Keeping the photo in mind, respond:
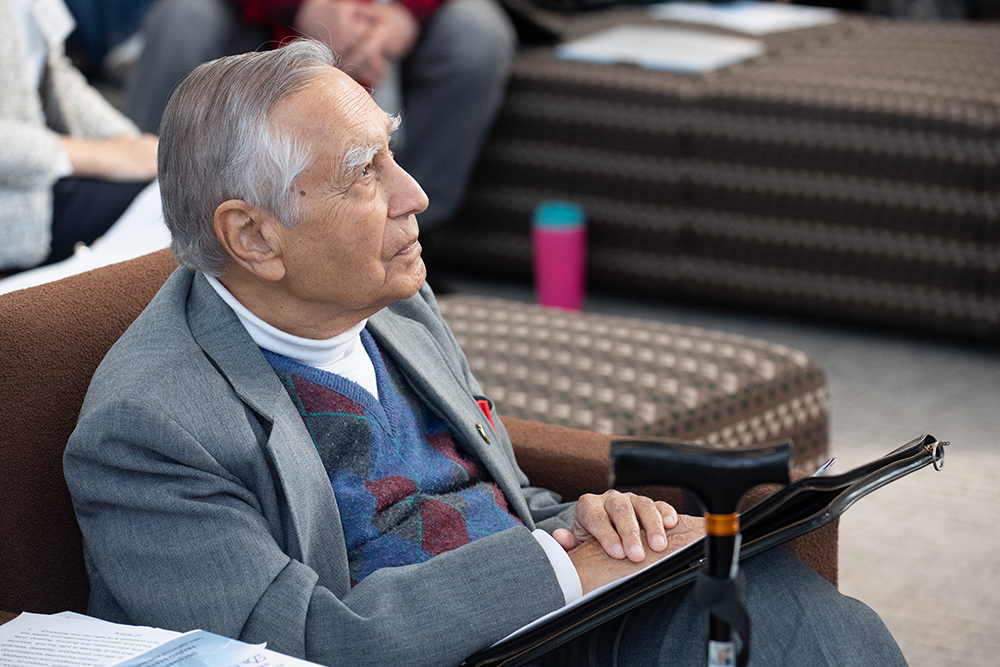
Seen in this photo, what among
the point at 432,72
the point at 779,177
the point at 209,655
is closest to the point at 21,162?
the point at 432,72

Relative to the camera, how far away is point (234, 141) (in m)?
1.05

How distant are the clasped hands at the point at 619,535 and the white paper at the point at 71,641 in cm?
41

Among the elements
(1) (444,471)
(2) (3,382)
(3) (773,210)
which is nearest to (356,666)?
(1) (444,471)

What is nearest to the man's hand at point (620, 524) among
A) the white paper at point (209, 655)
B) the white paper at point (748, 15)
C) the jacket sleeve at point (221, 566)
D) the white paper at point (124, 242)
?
the jacket sleeve at point (221, 566)

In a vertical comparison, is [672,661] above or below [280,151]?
below

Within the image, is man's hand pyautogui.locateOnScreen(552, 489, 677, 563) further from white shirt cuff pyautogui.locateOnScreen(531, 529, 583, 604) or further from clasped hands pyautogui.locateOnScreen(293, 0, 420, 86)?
clasped hands pyautogui.locateOnScreen(293, 0, 420, 86)

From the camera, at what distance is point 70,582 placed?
1.16 m

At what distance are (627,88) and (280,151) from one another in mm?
2146

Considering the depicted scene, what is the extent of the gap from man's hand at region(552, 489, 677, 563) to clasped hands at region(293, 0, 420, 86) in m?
2.01

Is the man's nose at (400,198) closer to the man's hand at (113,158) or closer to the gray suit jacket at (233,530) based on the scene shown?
the gray suit jacket at (233,530)

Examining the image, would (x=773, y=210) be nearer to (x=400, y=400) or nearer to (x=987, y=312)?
(x=987, y=312)

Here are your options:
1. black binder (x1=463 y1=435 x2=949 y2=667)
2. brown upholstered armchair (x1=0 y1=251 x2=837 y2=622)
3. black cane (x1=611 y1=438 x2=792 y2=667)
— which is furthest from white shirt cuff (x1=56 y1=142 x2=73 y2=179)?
black cane (x1=611 y1=438 x2=792 y2=667)

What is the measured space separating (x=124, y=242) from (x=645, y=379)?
0.96m

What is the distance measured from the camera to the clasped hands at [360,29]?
117 inches
